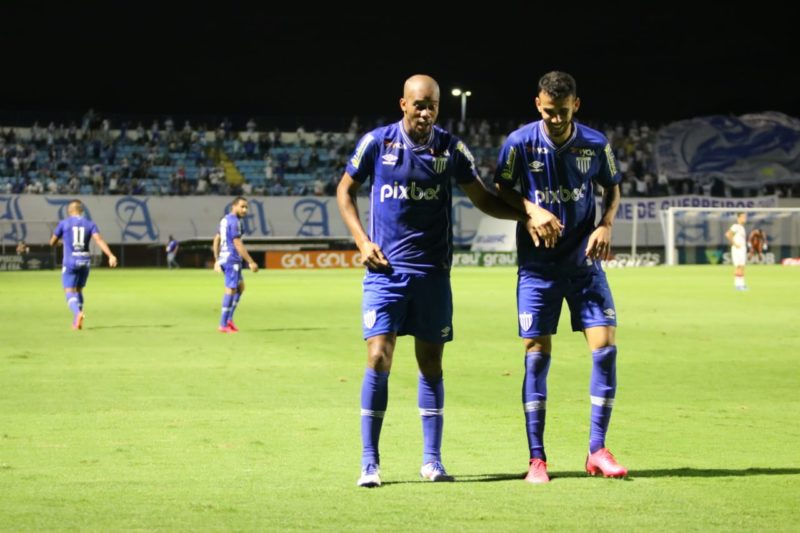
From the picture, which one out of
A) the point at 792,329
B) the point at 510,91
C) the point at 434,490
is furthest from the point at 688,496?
the point at 510,91

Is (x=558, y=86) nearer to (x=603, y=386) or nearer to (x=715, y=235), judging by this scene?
(x=603, y=386)

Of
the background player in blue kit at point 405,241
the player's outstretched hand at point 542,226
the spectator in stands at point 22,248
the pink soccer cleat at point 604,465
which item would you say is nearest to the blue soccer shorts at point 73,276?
the background player in blue kit at point 405,241

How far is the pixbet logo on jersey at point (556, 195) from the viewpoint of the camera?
7645mm

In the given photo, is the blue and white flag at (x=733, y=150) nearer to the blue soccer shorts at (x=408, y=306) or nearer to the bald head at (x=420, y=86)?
the blue soccer shorts at (x=408, y=306)

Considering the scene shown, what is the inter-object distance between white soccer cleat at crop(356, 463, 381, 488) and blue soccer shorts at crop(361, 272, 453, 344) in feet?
2.43

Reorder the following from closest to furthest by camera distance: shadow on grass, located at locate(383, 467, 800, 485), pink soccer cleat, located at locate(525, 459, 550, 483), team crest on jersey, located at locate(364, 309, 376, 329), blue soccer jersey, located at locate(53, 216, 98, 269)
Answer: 1. pink soccer cleat, located at locate(525, 459, 550, 483)
2. team crest on jersey, located at locate(364, 309, 376, 329)
3. shadow on grass, located at locate(383, 467, 800, 485)
4. blue soccer jersey, located at locate(53, 216, 98, 269)

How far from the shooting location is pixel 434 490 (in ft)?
23.0

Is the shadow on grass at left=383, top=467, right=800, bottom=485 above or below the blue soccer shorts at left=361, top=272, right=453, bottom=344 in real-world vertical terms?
below

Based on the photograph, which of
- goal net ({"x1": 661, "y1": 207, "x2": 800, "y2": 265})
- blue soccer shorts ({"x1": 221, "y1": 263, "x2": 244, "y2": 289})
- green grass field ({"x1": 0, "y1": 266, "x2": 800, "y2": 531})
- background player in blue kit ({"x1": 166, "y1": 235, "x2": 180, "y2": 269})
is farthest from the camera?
goal net ({"x1": 661, "y1": 207, "x2": 800, "y2": 265})

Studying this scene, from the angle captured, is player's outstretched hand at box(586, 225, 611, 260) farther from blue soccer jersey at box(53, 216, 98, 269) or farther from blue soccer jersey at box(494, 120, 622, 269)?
blue soccer jersey at box(53, 216, 98, 269)

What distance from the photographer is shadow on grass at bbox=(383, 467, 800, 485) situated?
7434 mm

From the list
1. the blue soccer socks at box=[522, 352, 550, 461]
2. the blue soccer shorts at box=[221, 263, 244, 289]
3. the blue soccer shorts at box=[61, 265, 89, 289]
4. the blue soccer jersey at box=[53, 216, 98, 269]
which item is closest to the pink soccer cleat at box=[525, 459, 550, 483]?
the blue soccer socks at box=[522, 352, 550, 461]

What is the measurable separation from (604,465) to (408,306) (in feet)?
4.70

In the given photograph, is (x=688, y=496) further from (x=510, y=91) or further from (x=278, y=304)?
(x=510, y=91)
